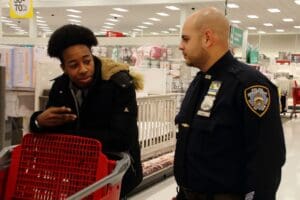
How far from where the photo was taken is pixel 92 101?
189cm

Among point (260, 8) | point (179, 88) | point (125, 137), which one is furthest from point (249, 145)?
point (260, 8)

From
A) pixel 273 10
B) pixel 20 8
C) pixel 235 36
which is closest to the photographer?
pixel 235 36

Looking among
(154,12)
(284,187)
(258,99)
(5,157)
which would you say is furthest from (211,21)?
(154,12)

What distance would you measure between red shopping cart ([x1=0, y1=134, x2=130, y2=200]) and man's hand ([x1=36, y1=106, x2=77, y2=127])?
0.07 m

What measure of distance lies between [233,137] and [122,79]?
538mm

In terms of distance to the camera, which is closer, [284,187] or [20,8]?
[284,187]

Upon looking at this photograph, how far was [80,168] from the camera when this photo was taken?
1.86m

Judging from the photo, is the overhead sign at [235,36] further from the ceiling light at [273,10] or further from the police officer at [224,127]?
the ceiling light at [273,10]

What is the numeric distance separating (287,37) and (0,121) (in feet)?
85.4

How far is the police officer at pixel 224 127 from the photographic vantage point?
1.68m

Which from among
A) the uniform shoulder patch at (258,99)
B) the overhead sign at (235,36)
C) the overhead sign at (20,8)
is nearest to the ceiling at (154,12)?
the overhead sign at (20,8)

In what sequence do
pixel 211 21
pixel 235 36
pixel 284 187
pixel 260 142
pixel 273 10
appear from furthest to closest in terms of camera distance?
pixel 273 10, pixel 235 36, pixel 284 187, pixel 211 21, pixel 260 142

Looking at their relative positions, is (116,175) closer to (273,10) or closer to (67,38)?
(67,38)

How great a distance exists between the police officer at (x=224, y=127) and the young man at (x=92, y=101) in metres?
0.25
